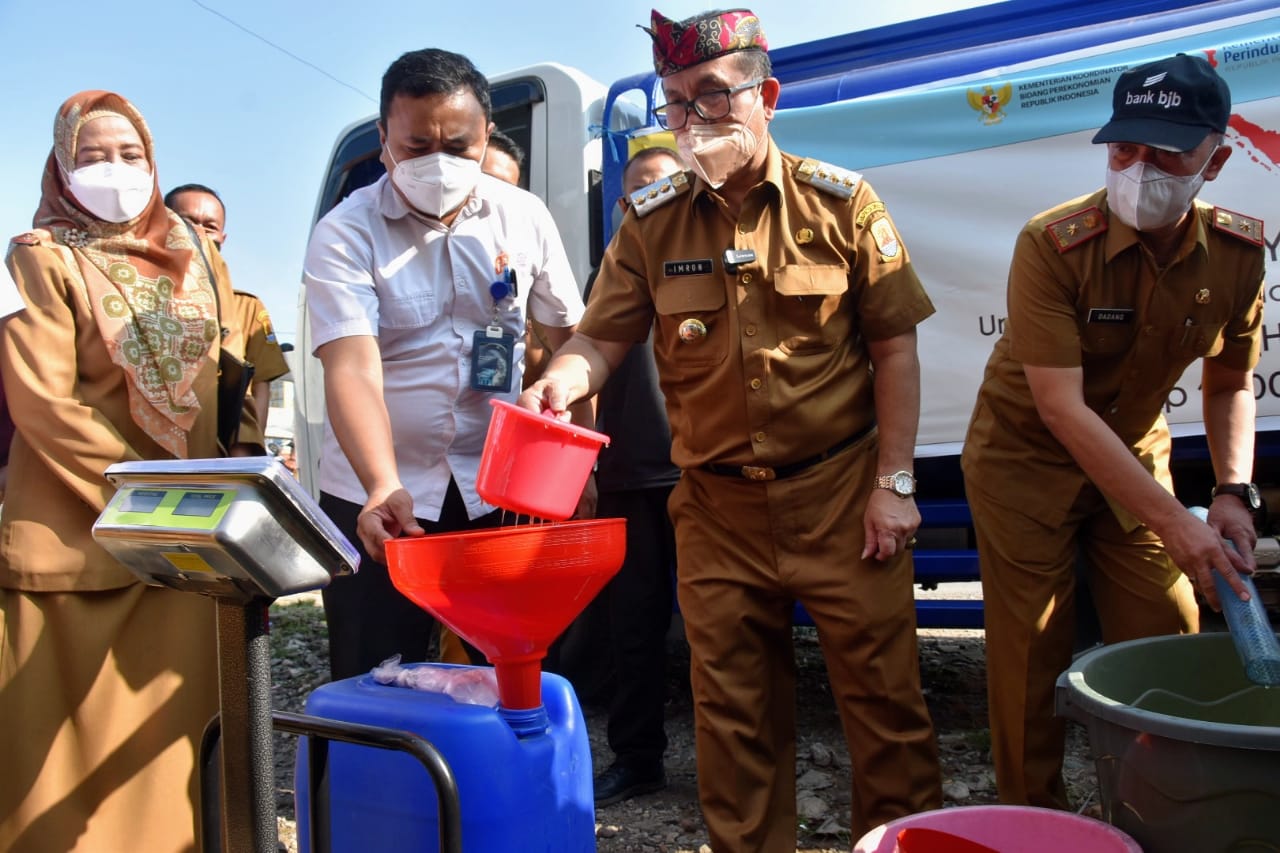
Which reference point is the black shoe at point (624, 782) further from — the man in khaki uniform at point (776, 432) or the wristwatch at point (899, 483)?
the wristwatch at point (899, 483)

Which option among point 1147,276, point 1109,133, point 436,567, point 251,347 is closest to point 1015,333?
point 1147,276

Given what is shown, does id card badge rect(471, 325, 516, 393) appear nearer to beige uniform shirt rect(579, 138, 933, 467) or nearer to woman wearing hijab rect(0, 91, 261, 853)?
beige uniform shirt rect(579, 138, 933, 467)

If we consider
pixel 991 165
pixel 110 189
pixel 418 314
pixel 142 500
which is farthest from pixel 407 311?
pixel 991 165

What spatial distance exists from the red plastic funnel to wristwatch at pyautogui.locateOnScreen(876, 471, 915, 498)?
0.68 meters

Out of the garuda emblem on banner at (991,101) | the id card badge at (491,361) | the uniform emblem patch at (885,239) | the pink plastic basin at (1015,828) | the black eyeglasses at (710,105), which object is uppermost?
the garuda emblem on banner at (991,101)

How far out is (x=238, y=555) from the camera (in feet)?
4.13

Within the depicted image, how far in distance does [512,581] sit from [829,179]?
1.19 meters

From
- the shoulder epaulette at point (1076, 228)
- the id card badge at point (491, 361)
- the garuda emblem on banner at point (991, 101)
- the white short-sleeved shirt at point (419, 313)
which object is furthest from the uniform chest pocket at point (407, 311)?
the garuda emblem on banner at point (991, 101)

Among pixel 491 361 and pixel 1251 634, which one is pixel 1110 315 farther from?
pixel 491 361

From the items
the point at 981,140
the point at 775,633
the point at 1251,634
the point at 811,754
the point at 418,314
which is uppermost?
the point at 981,140

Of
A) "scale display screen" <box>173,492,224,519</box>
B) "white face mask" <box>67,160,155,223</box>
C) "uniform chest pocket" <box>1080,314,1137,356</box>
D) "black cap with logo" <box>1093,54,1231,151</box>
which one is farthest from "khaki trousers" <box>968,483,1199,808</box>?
"white face mask" <box>67,160,155,223</box>

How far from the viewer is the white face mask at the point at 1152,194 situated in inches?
91.4

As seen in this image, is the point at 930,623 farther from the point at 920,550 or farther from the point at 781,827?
the point at 781,827

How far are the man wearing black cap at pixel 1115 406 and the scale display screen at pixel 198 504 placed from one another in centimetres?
176
